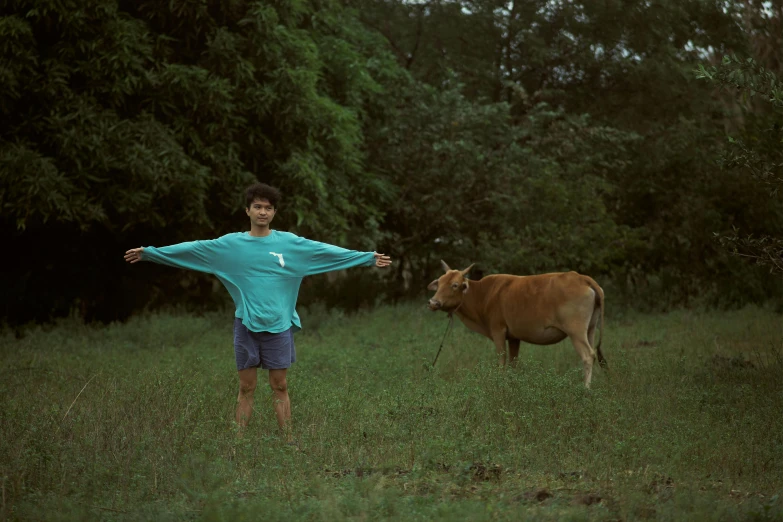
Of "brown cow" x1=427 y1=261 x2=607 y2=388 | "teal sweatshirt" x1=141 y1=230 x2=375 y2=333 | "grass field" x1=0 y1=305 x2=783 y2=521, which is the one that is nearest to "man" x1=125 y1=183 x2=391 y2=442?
"teal sweatshirt" x1=141 y1=230 x2=375 y2=333

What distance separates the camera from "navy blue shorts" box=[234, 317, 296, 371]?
790 centimetres

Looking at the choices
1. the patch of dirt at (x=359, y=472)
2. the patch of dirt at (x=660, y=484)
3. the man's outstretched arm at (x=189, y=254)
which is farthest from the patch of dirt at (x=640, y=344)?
the patch of dirt at (x=359, y=472)

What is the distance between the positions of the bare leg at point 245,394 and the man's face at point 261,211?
1155 mm

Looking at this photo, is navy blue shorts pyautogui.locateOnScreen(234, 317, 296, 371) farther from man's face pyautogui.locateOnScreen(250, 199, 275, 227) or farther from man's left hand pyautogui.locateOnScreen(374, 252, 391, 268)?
man's left hand pyautogui.locateOnScreen(374, 252, 391, 268)

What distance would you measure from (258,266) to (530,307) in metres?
4.90

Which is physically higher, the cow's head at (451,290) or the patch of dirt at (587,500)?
the cow's head at (451,290)

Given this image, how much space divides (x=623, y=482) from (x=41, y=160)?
36.5ft

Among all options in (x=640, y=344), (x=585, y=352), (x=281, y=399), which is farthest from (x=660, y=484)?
(x=640, y=344)

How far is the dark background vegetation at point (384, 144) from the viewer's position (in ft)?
51.3

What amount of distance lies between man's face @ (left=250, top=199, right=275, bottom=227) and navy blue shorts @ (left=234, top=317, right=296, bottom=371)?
2.56 feet

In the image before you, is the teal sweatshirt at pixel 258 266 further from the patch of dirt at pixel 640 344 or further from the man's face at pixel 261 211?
the patch of dirt at pixel 640 344

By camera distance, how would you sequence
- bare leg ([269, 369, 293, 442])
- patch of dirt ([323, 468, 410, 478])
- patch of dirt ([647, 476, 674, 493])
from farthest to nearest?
bare leg ([269, 369, 293, 442]), patch of dirt ([323, 468, 410, 478]), patch of dirt ([647, 476, 674, 493])

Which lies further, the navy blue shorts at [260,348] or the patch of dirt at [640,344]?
the patch of dirt at [640,344]

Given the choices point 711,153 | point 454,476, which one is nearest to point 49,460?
point 454,476
